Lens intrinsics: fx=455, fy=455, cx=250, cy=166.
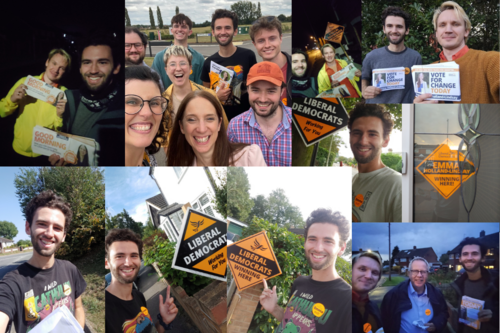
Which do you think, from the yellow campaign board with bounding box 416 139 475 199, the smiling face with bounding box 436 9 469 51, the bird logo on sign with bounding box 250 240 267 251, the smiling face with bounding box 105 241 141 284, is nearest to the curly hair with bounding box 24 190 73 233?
the smiling face with bounding box 105 241 141 284

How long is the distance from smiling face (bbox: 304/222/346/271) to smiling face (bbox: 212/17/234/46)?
92.0 inches

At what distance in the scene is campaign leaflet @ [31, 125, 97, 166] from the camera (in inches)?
203

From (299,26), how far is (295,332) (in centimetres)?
329

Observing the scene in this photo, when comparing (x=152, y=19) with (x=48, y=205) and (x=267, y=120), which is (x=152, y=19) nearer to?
(x=267, y=120)

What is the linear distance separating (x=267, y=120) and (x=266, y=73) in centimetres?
52

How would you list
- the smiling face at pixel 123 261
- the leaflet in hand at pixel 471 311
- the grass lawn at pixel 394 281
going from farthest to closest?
the grass lawn at pixel 394 281
the leaflet in hand at pixel 471 311
the smiling face at pixel 123 261

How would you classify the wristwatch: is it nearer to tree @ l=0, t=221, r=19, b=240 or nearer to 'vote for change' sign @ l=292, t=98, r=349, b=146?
tree @ l=0, t=221, r=19, b=240

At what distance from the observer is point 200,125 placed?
16.4 ft

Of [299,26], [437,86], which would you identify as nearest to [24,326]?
[299,26]

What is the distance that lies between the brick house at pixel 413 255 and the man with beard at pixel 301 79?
6.56ft

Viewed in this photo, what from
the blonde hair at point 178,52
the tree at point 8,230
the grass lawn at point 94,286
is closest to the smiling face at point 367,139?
the blonde hair at point 178,52

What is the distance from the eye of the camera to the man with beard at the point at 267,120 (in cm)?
510

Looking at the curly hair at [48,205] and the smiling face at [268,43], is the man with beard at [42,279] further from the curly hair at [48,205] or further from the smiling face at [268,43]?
the smiling face at [268,43]

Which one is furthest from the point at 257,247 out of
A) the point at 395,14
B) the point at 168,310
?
the point at 395,14
